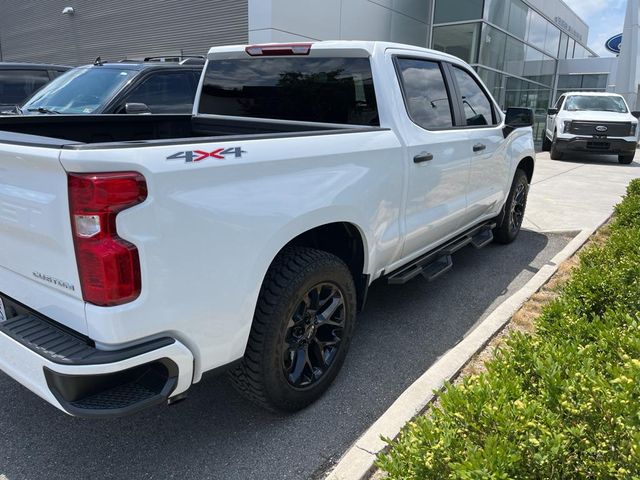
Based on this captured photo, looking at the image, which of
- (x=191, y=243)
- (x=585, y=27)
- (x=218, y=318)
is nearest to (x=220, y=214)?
(x=191, y=243)

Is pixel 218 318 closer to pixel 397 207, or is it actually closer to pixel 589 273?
pixel 397 207

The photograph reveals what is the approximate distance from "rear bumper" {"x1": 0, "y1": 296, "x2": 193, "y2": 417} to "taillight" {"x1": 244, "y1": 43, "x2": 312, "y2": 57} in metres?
2.24

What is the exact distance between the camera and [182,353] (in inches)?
82.7

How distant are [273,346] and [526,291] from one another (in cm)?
271

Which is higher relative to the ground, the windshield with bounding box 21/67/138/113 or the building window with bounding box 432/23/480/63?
the building window with bounding box 432/23/480/63

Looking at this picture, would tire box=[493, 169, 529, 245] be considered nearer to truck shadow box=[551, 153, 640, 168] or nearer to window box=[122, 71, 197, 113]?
window box=[122, 71, 197, 113]

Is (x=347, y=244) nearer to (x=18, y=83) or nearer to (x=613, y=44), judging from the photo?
(x=18, y=83)

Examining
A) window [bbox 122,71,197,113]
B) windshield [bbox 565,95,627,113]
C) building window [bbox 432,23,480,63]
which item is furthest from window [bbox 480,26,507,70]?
window [bbox 122,71,197,113]

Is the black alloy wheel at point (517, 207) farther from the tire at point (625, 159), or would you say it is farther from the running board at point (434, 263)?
the tire at point (625, 159)

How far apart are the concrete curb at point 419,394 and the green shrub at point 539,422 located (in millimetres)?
322

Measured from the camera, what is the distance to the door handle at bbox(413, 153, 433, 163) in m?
3.40

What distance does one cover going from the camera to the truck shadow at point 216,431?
2.47 meters

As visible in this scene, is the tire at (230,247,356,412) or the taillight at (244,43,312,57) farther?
the taillight at (244,43,312,57)

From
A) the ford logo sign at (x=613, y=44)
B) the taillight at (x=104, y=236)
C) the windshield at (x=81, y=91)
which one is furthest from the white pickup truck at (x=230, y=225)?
the ford logo sign at (x=613, y=44)
